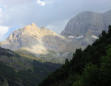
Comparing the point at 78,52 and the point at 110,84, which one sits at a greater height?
the point at 78,52

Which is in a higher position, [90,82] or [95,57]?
[95,57]

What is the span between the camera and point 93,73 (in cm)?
5522

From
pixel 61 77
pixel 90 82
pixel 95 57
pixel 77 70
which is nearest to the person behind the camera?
pixel 90 82

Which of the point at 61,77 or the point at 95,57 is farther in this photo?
the point at 61,77

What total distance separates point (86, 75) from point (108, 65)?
263 inches

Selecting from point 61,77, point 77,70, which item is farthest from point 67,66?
point 77,70

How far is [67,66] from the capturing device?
12875 centimetres

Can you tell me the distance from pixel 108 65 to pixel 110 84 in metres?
3.63

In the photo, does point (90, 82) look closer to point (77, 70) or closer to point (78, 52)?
point (77, 70)

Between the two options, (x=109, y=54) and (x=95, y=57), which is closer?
(x=109, y=54)

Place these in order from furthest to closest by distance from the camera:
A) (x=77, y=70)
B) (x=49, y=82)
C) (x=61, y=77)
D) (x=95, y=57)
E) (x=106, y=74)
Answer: (x=49, y=82), (x=61, y=77), (x=77, y=70), (x=95, y=57), (x=106, y=74)

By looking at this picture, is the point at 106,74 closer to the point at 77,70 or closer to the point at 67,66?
the point at 77,70

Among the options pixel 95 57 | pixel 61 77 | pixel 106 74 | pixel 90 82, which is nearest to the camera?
pixel 106 74

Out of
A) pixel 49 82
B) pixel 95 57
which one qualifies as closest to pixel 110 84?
pixel 95 57
